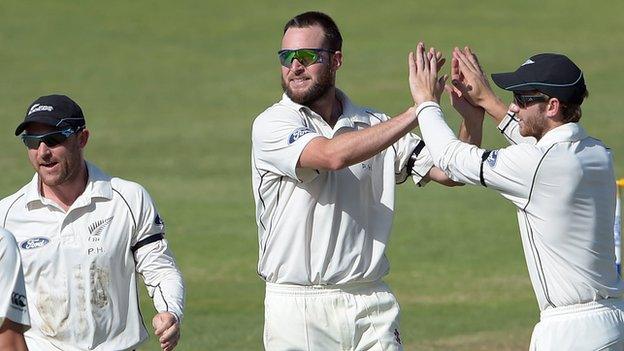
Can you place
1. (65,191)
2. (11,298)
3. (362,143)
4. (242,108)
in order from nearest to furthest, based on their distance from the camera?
(11,298) < (362,143) < (65,191) < (242,108)

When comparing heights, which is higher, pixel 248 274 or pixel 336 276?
pixel 336 276

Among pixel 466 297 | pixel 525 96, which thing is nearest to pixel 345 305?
pixel 525 96

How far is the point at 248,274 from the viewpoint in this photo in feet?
54.5

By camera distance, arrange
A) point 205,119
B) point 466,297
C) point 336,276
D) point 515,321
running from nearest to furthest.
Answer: point 336,276, point 515,321, point 466,297, point 205,119

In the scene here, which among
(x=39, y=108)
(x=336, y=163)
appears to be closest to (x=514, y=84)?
(x=336, y=163)

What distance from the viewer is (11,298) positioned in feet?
18.8

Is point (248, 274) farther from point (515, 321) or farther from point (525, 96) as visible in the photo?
point (525, 96)

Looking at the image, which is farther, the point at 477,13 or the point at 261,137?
the point at 477,13

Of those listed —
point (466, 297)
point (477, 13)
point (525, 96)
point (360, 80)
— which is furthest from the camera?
point (477, 13)

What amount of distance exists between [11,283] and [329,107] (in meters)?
2.72

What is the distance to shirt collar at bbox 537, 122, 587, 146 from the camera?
7.07 m

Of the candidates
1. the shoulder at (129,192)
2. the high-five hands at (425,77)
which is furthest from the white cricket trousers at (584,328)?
the shoulder at (129,192)

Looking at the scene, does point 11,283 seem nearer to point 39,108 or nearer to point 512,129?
point 39,108

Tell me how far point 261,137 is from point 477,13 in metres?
27.6
